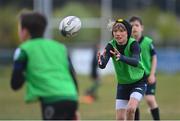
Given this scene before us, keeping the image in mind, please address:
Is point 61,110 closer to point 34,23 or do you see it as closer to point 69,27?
point 34,23

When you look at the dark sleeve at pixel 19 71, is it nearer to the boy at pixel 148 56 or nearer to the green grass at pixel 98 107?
the boy at pixel 148 56

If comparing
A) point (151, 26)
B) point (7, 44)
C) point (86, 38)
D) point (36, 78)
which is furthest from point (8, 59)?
point (36, 78)

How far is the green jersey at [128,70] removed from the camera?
11102mm

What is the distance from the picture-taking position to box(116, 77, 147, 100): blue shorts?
11.2 metres

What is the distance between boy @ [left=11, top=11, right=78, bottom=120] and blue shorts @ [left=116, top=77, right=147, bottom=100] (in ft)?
11.5

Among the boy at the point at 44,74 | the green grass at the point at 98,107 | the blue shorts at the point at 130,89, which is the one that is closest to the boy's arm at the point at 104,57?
the blue shorts at the point at 130,89

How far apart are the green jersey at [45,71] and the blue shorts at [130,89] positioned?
3520 millimetres

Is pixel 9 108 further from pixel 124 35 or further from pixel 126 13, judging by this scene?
pixel 126 13

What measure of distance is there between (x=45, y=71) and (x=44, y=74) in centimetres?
4

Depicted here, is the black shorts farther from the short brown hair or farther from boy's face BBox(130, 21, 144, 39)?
boy's face BBox(130, 21, 144, 39)

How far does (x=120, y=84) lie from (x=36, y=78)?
12.6 ft

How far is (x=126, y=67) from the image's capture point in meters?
11.1

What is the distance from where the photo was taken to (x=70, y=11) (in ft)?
209

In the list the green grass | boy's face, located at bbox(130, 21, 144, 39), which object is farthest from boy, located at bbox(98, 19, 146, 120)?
the green grass
